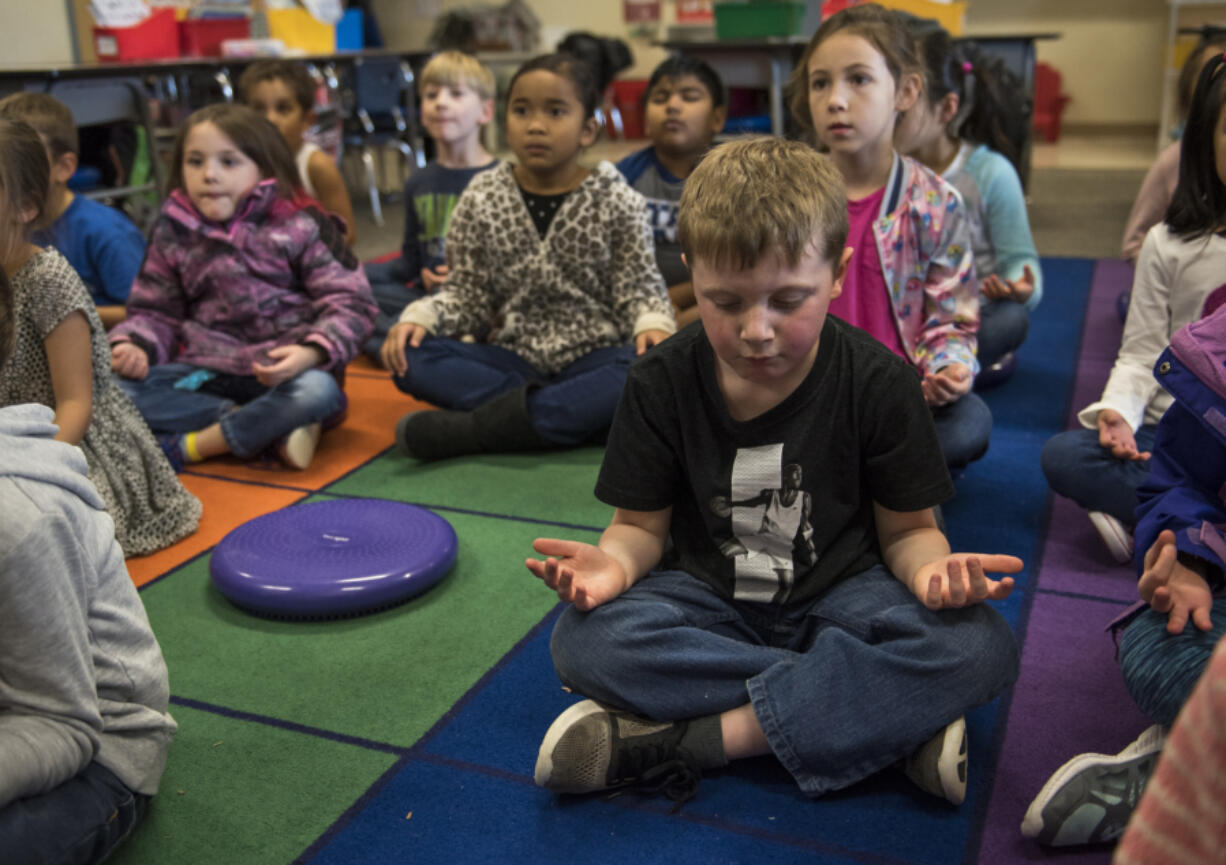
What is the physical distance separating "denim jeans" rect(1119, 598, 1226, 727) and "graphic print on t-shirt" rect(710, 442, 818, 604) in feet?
1.20

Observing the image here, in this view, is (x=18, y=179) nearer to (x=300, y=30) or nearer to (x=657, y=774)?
(x=657, y=774)

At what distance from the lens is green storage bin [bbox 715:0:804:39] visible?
5121 millimetres

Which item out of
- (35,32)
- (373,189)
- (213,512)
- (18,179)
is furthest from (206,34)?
(18,179)

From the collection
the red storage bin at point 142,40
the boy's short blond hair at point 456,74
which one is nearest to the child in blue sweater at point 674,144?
the boy's short blond hair at point 456,74

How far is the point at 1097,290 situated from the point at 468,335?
2.15 metres

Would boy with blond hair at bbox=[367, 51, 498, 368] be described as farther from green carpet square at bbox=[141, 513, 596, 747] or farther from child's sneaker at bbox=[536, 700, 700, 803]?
child's sneaker at bbox=[536, 700, 700, 803]

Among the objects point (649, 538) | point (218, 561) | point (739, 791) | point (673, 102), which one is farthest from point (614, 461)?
point (673, 102)

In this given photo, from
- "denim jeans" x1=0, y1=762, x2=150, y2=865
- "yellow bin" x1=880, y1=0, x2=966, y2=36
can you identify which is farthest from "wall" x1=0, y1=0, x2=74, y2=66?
"denim jeans" x1=0, y1=762, x2=150, y2=865

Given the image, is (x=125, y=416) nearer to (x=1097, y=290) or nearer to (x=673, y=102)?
(x=673, y=102)

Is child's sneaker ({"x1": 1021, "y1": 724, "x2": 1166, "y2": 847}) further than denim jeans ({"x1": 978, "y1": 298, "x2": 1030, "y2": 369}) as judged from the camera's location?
No

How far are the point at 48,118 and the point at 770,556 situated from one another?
2.08 meters

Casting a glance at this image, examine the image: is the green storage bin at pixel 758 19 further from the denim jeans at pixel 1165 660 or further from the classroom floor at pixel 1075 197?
the denim jeans at pixel 1165 660

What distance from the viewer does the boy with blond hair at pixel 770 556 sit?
1219 millimetres

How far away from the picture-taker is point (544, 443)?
7.99 feet
